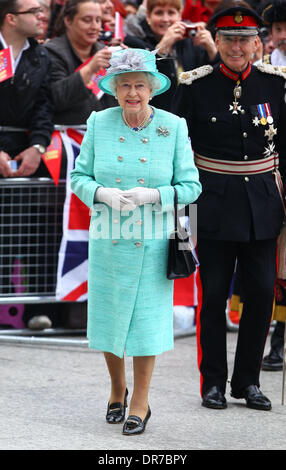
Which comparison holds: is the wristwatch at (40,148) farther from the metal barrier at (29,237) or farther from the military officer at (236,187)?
the military officer at (236,187)

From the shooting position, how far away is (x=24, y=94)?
712cm

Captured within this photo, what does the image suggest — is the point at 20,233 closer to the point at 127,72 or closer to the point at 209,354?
the point at 209,354

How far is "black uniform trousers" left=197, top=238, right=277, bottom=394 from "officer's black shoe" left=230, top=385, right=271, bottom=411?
3 cm

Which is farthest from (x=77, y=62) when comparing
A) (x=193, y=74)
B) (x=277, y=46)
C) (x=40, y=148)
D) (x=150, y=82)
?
(x=150, y=82)

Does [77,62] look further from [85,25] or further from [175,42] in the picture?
[175,42]

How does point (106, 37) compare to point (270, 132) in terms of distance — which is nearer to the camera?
point (270, 132)

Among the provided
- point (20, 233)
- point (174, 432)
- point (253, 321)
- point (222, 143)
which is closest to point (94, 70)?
point (20, 233)

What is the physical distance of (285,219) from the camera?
18.2ft

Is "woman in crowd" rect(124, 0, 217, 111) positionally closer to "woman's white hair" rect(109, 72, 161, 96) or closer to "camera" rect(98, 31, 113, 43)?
"camera" rect(98, 31, 113, 43)

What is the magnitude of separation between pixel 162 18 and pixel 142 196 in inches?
131

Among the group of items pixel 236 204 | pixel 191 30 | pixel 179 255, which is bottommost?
pixel 179 255

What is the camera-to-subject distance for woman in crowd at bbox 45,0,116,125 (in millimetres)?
7254

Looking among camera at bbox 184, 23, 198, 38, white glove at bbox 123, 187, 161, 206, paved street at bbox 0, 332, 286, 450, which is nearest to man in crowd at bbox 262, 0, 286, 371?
paved street at bbox 0, 332, 286, 450
